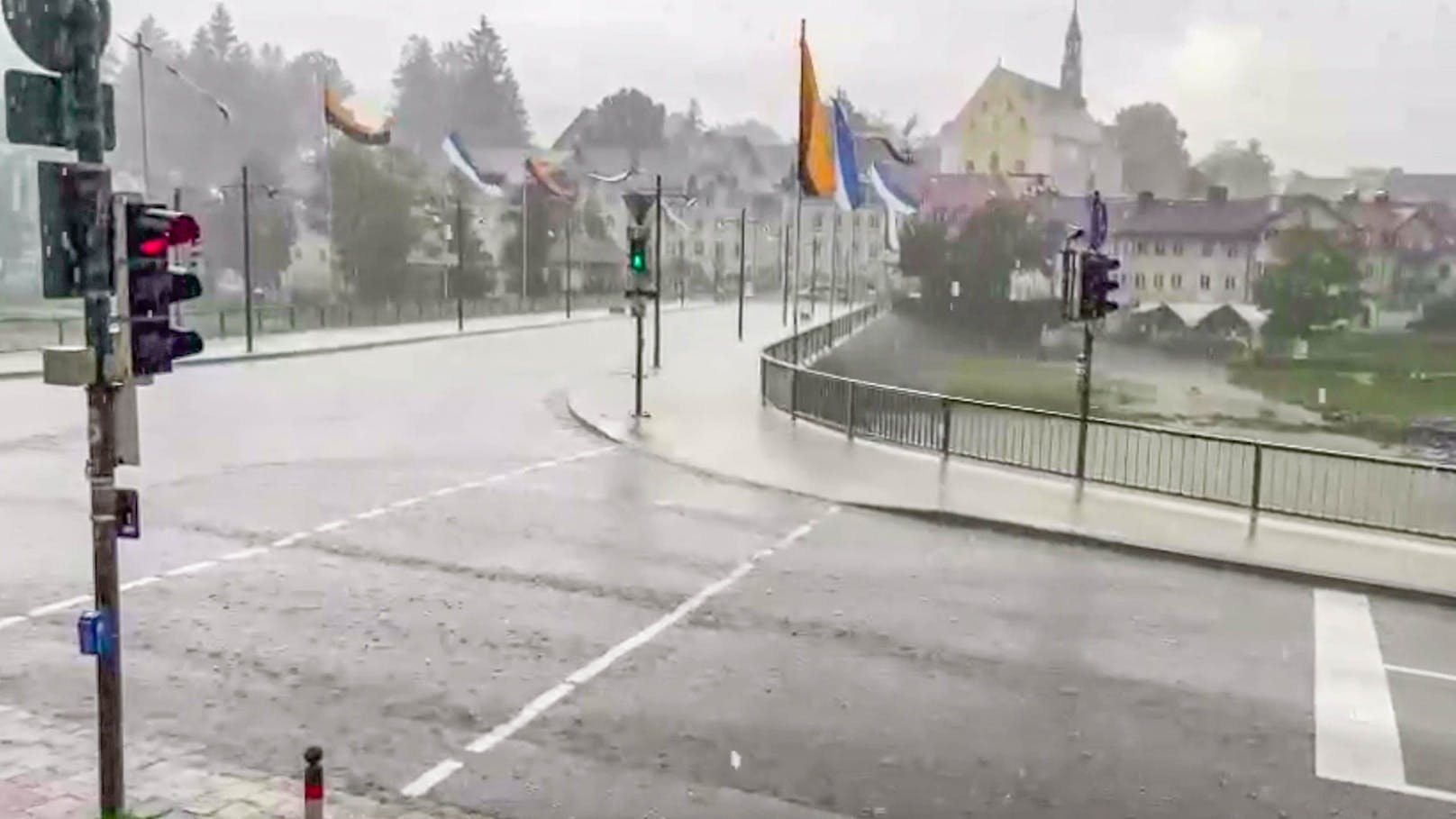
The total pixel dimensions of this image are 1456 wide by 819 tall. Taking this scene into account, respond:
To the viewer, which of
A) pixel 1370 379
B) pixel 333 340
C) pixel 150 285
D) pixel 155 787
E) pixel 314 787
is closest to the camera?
pixel 150 285

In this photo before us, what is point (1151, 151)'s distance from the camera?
1924 inches

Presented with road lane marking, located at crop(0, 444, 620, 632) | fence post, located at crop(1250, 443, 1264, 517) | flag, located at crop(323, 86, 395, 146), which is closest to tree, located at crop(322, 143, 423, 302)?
flag, located at crop(323, 86, 395, 146)

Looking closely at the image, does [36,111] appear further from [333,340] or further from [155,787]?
[333,340]

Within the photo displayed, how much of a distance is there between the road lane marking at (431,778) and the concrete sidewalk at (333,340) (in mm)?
22476

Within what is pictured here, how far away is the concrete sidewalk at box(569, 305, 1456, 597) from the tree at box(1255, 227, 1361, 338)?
69.7 feet

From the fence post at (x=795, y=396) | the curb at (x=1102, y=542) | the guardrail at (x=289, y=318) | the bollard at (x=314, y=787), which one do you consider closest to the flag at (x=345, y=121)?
the guardrail at (x=289, y=318)

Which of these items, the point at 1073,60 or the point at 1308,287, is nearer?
the point at 1308,287

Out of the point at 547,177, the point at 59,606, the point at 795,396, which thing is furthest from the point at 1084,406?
the point at 547,177

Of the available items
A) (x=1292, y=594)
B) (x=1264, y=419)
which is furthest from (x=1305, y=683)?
(x=1264, y=419)

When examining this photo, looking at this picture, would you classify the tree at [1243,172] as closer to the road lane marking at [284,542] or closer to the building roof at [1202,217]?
the building roof at [1202,217]

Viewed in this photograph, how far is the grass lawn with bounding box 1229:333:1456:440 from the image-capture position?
1385 inches

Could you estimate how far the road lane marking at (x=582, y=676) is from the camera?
7074mm

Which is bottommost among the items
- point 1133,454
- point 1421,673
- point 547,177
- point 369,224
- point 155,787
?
point 1133,454

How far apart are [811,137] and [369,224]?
49513 millimetres
